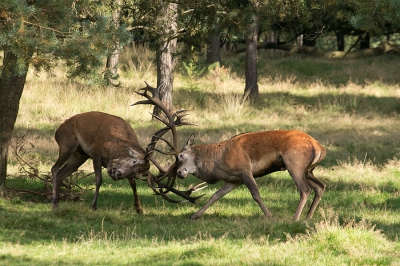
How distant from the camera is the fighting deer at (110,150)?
34.7 feet

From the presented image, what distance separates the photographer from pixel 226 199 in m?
11.9

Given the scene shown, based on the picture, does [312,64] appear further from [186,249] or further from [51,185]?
[186,249]

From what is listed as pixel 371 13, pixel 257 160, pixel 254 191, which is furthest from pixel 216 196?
pixel 371 13

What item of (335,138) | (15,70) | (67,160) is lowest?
(335,138)

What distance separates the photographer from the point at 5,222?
9438mm

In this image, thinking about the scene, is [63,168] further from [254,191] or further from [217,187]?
[254,191]

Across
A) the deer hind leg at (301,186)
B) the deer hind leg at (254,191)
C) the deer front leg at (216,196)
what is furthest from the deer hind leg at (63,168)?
the deer hind leg at (301,186)

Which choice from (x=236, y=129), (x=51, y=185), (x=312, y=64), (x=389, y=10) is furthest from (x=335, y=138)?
(x=312, y=64)

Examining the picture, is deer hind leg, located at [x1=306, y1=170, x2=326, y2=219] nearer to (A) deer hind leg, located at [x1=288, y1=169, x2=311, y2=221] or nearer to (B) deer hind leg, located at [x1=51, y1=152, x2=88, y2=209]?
(A) deer hind leg, located at [x1=288, y1=169, x2=311, y2=221]

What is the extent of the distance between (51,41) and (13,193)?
3.74m

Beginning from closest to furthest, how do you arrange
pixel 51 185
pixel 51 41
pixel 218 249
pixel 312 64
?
pixel 218 249, pixel 51 41, pixel 51 185, pixel 312 64

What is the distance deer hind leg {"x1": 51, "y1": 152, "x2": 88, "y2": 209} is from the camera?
11477 millimetres

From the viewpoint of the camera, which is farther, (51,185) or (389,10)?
(51,185)

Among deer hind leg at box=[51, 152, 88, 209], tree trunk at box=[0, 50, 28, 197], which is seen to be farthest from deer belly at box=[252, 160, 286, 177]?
tree trunk at box=[0, 50, 28, 197]
